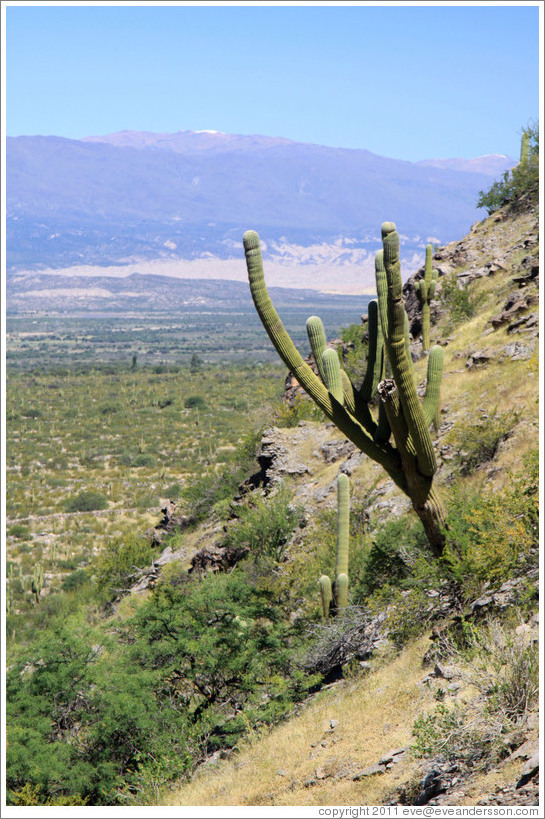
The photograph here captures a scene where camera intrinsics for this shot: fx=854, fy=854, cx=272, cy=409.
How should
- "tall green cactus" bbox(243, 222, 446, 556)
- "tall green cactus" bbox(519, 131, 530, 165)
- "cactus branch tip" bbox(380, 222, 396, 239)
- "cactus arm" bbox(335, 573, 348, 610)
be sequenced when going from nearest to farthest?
"cactus branch tip" bbox(380, 222, 396, 239) < "tall green cactus" bbox(243, 222, 446, 556) < "cactus arm" bbox(335, 573, 348, 610) < "tall green cactus" bbox(519, 131, 530, 165)

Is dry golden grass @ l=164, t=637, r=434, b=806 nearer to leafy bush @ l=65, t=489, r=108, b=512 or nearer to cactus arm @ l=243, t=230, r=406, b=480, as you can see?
cactus arm @ l=243, t=230, r=406, b=480

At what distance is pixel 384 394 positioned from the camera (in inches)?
411

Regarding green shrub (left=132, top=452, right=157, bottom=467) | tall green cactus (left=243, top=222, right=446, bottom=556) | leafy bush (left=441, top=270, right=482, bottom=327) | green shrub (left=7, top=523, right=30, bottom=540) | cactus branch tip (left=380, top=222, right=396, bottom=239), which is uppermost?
leafy bush (left=441, top=270, right=482, bottom=327)

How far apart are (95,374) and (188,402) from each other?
91.9ft

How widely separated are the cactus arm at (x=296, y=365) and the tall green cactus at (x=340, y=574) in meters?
4.16

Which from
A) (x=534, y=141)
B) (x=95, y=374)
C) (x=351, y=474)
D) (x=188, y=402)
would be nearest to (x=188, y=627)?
(x=351, y=474)

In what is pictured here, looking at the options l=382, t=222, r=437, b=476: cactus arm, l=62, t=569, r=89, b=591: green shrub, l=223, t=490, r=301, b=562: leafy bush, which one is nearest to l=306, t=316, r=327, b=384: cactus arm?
l=382, t=222, r=437, b=476: cactus arm

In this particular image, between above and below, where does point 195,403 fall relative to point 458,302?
below

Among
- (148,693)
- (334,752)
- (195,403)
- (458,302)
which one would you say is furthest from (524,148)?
(195,403)

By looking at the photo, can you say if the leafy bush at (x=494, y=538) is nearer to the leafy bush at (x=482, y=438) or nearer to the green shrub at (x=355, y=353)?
the leafy bush at (x=482, y=438)

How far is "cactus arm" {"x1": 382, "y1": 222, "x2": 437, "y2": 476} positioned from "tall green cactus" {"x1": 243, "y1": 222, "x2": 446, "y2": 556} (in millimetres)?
11

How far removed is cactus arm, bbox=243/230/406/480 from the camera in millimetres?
10680

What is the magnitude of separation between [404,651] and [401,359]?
4528mm

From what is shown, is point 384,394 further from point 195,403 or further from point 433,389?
point 195,403
